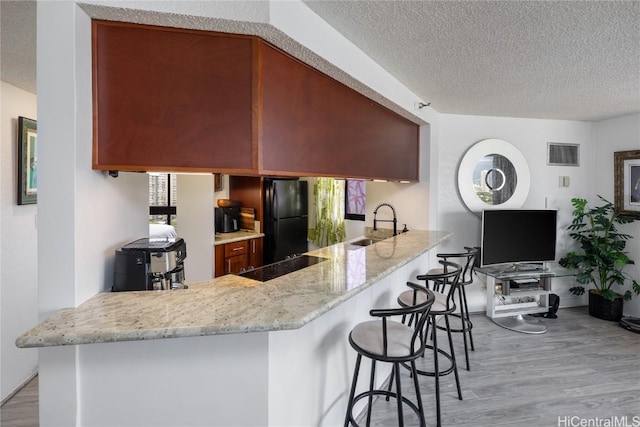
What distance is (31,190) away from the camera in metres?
2.70

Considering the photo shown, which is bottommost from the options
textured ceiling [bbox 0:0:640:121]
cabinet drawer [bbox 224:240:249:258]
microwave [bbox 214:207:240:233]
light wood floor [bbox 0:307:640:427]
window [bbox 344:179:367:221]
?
light wood floor [bbox 0:307:640:427]

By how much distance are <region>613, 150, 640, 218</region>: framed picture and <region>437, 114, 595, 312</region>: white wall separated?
360mm

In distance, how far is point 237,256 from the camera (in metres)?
4.04

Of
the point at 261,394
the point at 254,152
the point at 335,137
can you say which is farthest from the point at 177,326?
the point at 335,137

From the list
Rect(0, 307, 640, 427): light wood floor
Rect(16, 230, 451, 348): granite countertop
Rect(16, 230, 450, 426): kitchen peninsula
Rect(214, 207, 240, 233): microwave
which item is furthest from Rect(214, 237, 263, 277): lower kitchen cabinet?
Rect(16, 230, 450, 426): kitchen peninsula

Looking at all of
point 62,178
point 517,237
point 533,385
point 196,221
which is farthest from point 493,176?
point 62,178

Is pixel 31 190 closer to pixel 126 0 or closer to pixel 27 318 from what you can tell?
pixel 27 318

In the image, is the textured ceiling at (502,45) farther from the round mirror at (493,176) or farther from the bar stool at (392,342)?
the bar stool at (392,342)

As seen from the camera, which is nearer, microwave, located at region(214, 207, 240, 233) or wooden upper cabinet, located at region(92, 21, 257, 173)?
wooden upper cabinet, located at region(92, 21, 257, 173)

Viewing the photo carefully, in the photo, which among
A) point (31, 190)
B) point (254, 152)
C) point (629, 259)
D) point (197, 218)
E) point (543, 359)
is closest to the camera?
point (254, 152)

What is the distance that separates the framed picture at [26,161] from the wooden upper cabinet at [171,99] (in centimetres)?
177

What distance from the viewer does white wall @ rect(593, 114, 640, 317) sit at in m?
3.91

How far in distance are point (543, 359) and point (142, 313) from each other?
129 inches

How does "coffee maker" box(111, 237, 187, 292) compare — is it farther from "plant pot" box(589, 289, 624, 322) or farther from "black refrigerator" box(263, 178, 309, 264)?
"plant pot" box(589, 289, 624, 322)
